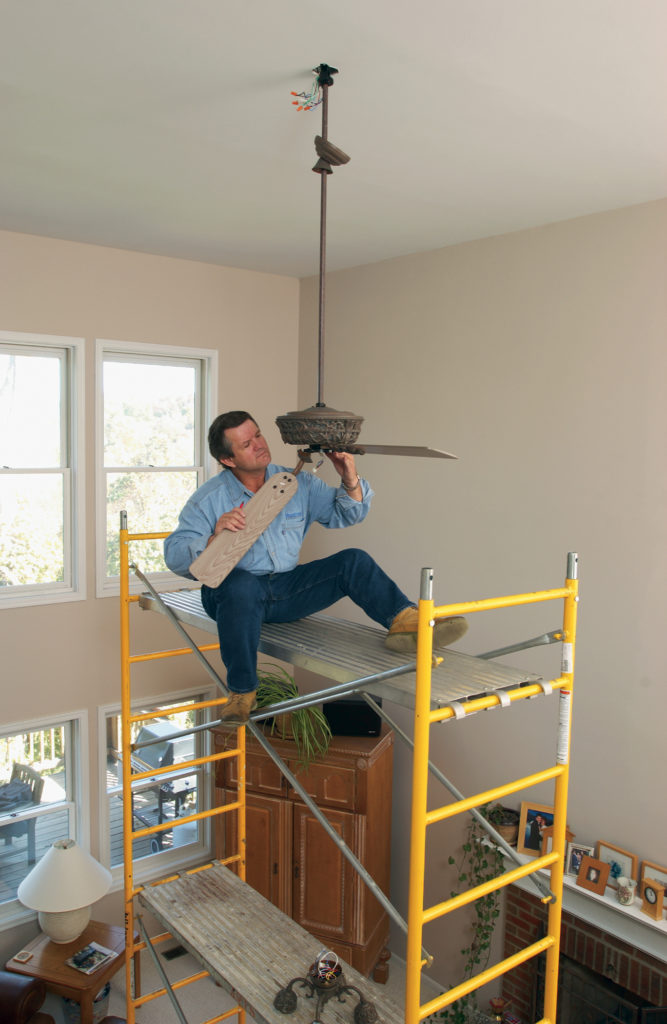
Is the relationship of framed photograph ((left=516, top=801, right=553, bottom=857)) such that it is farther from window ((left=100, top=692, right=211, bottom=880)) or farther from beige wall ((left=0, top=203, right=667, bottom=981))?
window ((left=100, top=692, right=211, bottom=880))

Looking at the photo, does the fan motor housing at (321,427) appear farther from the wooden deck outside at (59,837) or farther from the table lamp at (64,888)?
the wooden deck outside at (59,837)

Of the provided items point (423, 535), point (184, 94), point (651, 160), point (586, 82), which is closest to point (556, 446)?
point (423, 535)

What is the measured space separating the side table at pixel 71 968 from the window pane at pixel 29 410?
275 cm

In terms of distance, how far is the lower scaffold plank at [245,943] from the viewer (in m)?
2.61

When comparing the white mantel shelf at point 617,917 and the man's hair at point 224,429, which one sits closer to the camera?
the man's hair at point 224,429

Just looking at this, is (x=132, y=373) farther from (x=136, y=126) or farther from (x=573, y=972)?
(x=573, y=972)

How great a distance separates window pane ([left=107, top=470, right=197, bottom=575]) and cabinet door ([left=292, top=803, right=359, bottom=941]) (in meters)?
1.83

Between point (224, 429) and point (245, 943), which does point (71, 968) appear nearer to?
point (245, 943)

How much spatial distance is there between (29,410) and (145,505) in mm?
919

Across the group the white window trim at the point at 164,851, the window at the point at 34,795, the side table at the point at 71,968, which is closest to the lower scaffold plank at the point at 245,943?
the side table at the point at 71,968

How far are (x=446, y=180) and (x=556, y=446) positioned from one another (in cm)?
142

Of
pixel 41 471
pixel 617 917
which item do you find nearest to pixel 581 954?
pixel 617 917

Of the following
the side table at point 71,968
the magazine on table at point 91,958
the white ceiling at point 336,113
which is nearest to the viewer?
the white ceiling at point 336,113

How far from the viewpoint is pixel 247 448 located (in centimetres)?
273
